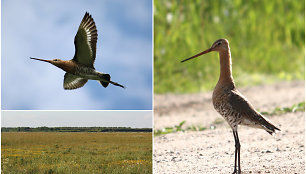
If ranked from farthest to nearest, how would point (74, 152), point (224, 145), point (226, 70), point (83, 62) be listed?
point (224, 145)
point (74, 152)
point (226, 70)
point (83, 62)

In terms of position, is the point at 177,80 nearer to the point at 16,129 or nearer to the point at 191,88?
the point at 191,88

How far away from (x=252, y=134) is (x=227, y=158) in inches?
36.4

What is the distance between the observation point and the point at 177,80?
25.4 ft

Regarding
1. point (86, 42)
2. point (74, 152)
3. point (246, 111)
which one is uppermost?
point (86, 42)

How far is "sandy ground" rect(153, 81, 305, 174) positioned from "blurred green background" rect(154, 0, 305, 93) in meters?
1.29

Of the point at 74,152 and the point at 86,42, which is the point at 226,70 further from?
the point at 74,152

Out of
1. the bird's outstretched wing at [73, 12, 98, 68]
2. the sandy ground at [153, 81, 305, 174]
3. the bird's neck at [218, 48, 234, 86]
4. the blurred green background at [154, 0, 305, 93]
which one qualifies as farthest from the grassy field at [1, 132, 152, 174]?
the blurred green background at [154, 0, 305, 93]

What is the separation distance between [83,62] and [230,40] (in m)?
5.73

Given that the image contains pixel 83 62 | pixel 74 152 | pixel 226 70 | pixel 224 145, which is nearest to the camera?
pixel 83 62

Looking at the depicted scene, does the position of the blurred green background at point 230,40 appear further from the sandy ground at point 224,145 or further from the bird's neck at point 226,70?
the bird's neck at point 226,70

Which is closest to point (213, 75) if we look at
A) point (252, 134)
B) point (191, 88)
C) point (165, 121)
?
point (191, 88)

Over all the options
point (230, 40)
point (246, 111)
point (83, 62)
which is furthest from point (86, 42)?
point (230, 40)

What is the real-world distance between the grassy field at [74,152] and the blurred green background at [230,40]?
4356 millimetres

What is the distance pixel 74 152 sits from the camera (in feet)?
10.4
